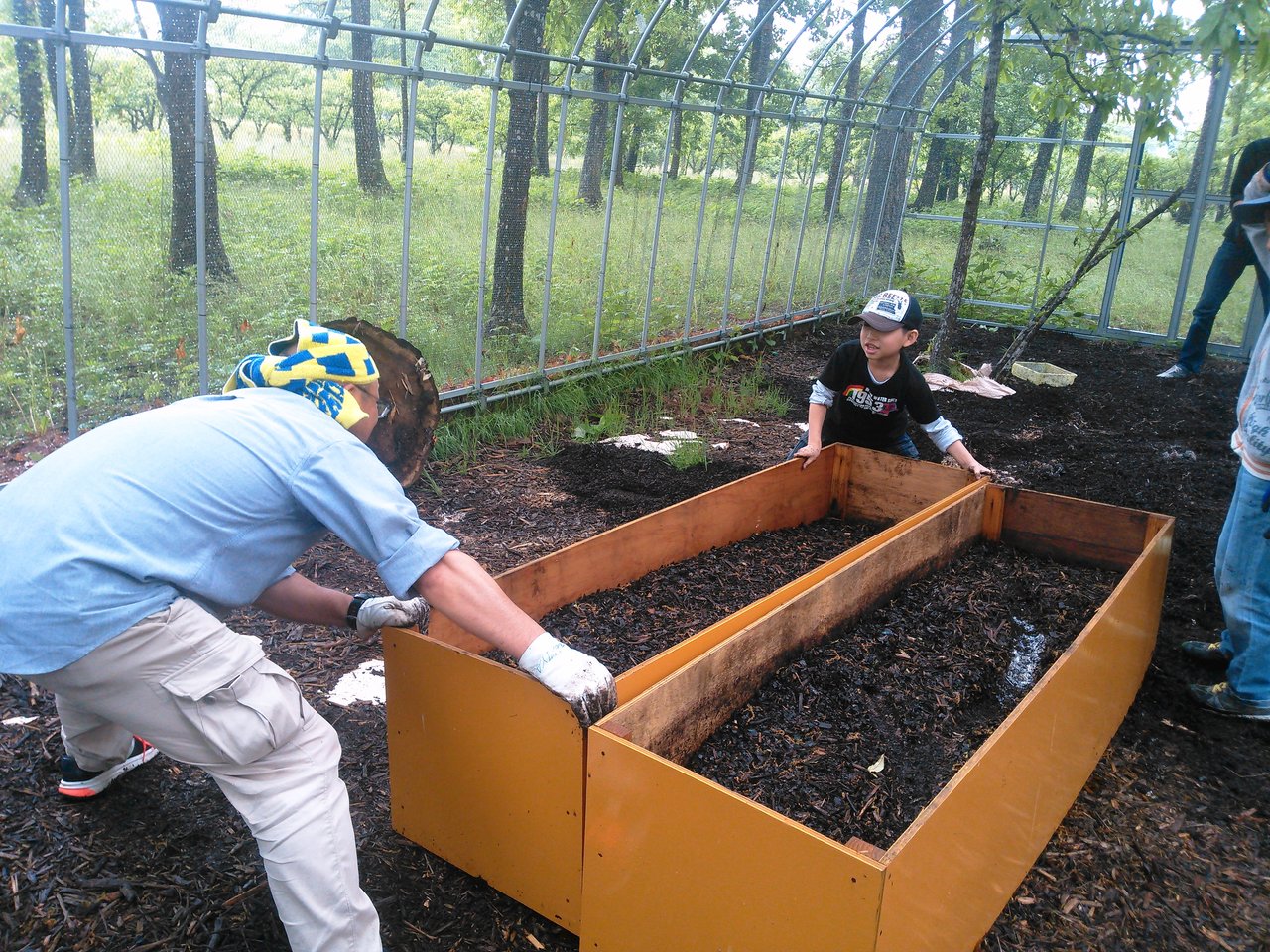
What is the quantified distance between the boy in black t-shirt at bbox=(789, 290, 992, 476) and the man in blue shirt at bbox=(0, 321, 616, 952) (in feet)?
8.92

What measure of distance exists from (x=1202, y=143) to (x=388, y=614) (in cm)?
1090

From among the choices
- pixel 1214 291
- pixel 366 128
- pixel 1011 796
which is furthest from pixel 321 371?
pixel 1214 291

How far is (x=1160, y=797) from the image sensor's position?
312 centimetres

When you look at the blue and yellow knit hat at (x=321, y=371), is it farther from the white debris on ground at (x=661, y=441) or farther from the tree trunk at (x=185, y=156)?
the white debris on ground at (x=661, y=441)

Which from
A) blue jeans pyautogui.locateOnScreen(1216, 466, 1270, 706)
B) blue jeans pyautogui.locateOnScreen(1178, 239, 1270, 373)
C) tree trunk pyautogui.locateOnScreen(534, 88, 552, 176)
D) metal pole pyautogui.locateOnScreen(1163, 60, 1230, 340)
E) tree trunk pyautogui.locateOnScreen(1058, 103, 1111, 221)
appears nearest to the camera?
blue jeans pyautogui.locateOnScreen(1216, 466, 1270, 706)

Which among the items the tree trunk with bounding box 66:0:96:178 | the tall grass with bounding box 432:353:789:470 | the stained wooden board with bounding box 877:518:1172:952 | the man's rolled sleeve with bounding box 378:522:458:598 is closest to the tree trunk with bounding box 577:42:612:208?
the tall grass with bounding box 432:353:789:470

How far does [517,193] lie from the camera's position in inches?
264

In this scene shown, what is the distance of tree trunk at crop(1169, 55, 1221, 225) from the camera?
393 inches

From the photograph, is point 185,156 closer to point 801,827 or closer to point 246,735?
point 246,735

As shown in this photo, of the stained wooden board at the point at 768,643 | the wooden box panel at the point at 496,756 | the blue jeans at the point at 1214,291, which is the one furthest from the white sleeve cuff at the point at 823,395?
the blue jeans at the point at 1214,291

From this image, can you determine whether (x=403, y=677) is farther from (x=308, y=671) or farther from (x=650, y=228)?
(x=650, y=228)

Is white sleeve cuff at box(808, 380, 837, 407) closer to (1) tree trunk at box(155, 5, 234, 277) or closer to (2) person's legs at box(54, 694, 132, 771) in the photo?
(1) tree trunk at box(155, 5, 234, 277)

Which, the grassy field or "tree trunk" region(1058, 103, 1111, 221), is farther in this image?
"tree trunk" region(1058, 103, 1111, 221)

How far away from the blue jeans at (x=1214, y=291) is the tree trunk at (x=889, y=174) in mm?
3787
